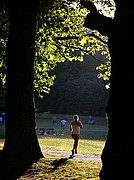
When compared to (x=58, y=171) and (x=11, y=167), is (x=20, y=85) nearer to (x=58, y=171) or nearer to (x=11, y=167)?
(x=11, y=167)

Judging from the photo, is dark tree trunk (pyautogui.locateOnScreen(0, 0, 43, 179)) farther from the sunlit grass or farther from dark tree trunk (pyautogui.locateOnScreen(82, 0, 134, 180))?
the sunlit grass

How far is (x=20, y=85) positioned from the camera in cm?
1302

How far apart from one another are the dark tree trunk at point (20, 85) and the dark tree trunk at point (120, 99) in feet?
22.8

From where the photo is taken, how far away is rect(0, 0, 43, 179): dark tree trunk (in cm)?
1295

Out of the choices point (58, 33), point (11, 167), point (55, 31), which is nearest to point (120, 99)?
point (11, 167)

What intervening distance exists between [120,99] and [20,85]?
24.0ft

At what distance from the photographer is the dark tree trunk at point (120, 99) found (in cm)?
595

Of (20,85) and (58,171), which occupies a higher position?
(20,85)

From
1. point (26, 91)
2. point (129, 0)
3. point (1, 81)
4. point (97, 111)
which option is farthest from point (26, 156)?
point (97, 111)

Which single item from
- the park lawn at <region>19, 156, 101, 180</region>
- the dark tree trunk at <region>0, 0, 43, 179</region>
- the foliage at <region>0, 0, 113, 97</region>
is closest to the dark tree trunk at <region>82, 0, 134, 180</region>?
the park lawn at <region>19, 156, 101, 180</region>

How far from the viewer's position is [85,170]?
11.5 metres

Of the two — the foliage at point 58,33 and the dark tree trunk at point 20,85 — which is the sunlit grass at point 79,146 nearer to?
the foliage at point 58,33

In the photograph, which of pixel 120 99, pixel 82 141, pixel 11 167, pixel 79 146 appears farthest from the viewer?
pixel 82 141

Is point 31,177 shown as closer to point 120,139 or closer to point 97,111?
point 120,139
